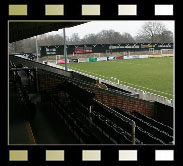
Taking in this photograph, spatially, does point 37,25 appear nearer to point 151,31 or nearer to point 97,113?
point 97,113

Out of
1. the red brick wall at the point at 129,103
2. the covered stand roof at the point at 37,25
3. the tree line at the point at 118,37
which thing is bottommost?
the red brick wall at the point at 129,103

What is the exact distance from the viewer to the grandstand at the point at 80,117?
6.14 meters

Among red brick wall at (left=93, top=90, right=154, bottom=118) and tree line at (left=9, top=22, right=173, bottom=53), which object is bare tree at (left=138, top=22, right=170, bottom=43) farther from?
red brick wall at (left=93, top=90, right=154, bottom=118)

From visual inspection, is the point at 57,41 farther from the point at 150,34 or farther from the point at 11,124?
the point at 11,124

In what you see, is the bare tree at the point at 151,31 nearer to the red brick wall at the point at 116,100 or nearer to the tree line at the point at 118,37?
the tree line at the point at 118,37

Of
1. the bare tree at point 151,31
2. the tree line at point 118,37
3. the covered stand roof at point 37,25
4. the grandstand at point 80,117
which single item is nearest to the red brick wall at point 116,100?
the grandstand at point 80,117

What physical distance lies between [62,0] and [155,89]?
61.9ft

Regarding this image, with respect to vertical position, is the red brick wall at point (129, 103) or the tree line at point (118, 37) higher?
the tree line at point (118, 37)

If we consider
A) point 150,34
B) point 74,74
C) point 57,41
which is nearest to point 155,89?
point 74,74

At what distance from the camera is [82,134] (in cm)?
552

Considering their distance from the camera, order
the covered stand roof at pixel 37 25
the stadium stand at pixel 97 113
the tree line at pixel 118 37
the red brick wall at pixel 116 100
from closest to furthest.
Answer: the stadium stand at pixel 97 113
the covered stand roof at pixel 37 25
the red brick wall at pixel 116 100
the tree line at pixel 118 37

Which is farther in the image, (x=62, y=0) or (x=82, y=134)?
(x=82, y=134)
